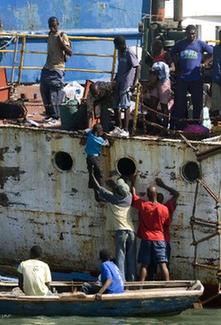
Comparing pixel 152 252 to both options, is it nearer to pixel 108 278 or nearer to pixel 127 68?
pixel 108 278

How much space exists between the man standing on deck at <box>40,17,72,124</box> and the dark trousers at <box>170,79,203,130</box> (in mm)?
1954

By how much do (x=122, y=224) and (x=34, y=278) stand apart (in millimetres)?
1528

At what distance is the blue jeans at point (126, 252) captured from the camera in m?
16.8

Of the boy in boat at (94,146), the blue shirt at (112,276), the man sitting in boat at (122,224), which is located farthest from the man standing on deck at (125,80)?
the blue shirt at (112,276)

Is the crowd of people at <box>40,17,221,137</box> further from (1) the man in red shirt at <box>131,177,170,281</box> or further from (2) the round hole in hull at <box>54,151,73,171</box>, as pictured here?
(1) the man in red shirt at <box>131,177,170,281</box>

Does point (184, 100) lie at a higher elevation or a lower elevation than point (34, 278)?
higher

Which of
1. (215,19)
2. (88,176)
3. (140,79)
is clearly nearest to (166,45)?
(140,79)

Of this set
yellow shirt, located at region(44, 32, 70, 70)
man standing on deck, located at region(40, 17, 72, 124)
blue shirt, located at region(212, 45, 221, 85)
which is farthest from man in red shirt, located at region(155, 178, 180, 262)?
yellow shirt, located at region(44, 32, 70, 70)

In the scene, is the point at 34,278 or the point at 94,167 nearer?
the point at 34,278

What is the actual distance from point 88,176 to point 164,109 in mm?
1571

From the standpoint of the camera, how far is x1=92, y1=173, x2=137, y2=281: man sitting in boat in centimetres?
1670

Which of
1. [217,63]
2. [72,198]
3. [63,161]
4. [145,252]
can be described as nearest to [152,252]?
[145,252]

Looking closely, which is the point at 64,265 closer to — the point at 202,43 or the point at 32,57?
the point at 202,43

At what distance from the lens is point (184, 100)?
1759cm
